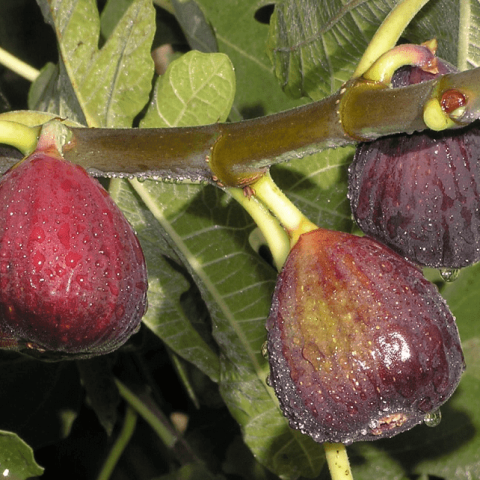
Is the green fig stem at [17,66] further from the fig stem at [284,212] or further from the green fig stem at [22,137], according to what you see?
the fig stem at [284,212]

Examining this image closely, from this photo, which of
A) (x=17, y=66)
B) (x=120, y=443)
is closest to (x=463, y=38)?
(x=17, y=66)

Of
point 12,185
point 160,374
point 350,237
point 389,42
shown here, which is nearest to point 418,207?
point 350,237

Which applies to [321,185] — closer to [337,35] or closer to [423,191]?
[337,35]

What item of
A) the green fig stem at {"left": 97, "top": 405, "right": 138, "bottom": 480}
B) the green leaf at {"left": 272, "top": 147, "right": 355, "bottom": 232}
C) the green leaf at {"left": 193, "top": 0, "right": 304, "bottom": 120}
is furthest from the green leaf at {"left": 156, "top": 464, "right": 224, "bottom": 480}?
the green leaf at {"left": 193, "top": 0, "right": 304, "bottom": 120}

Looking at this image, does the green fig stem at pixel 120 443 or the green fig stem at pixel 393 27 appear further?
the green fig stem at pixel 120 443

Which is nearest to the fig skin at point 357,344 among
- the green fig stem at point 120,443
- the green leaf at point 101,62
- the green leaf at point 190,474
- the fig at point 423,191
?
the fig at point 423,191
